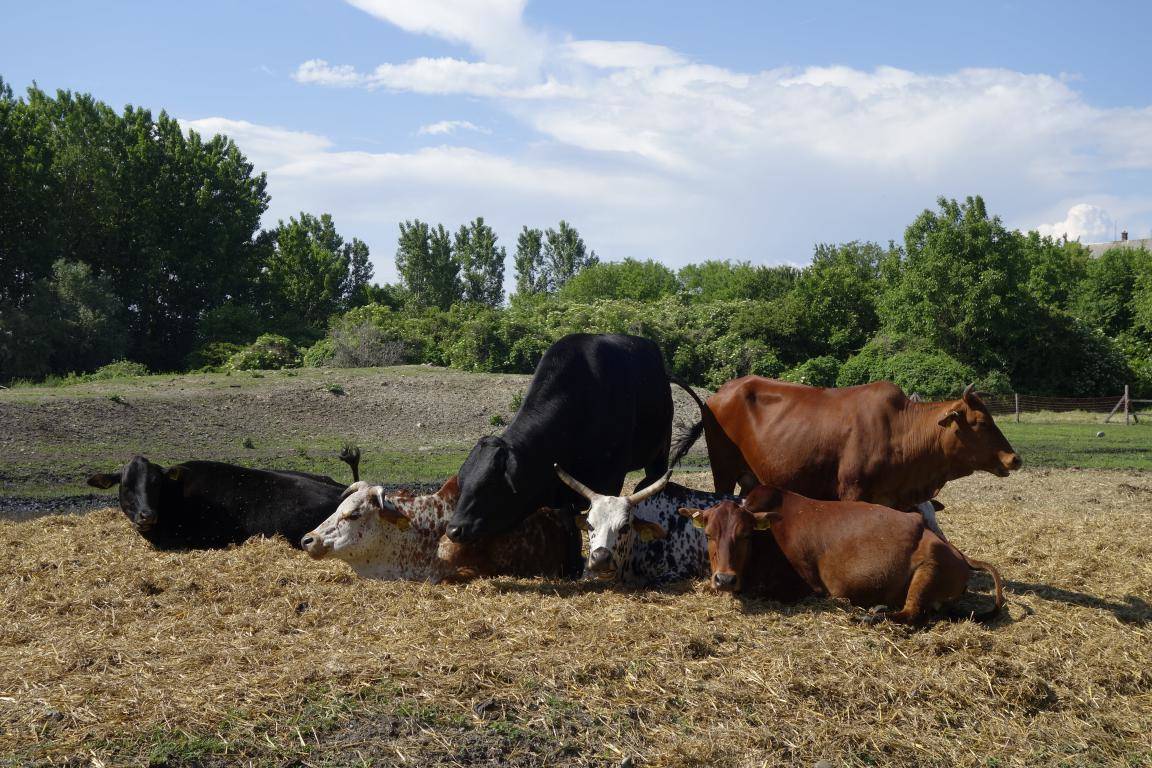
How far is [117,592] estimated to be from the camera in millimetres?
7297

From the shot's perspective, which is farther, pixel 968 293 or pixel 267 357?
pixel 968 293

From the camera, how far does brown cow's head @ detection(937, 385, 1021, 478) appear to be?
777 centimetres

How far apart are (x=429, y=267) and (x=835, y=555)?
64.4 meters

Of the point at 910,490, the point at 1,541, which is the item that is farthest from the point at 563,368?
the point at 1,541

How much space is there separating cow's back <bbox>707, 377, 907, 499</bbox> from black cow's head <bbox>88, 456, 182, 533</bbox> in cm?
536

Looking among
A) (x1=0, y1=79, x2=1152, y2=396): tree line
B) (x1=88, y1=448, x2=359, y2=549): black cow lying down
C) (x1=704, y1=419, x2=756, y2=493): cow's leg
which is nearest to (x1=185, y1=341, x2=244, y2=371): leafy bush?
(x1=0, y1=79, x2=1152, y2=396): tree line

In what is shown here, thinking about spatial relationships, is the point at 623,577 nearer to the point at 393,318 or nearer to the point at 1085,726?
the point at 1085,726

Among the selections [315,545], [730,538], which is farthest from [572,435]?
[315,545]

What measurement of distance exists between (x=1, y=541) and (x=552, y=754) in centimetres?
720

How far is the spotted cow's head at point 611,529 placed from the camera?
7348 mm

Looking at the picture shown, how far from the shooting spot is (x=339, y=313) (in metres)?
58.3

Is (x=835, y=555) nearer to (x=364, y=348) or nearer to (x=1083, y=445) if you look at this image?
(x=1083, y=445)

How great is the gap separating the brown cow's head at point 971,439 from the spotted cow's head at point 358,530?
4316 millimetres

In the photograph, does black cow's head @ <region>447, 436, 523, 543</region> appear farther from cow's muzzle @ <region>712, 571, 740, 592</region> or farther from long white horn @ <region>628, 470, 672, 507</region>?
cow's muzzle @ <region>712, 571, 740, 592</region>
